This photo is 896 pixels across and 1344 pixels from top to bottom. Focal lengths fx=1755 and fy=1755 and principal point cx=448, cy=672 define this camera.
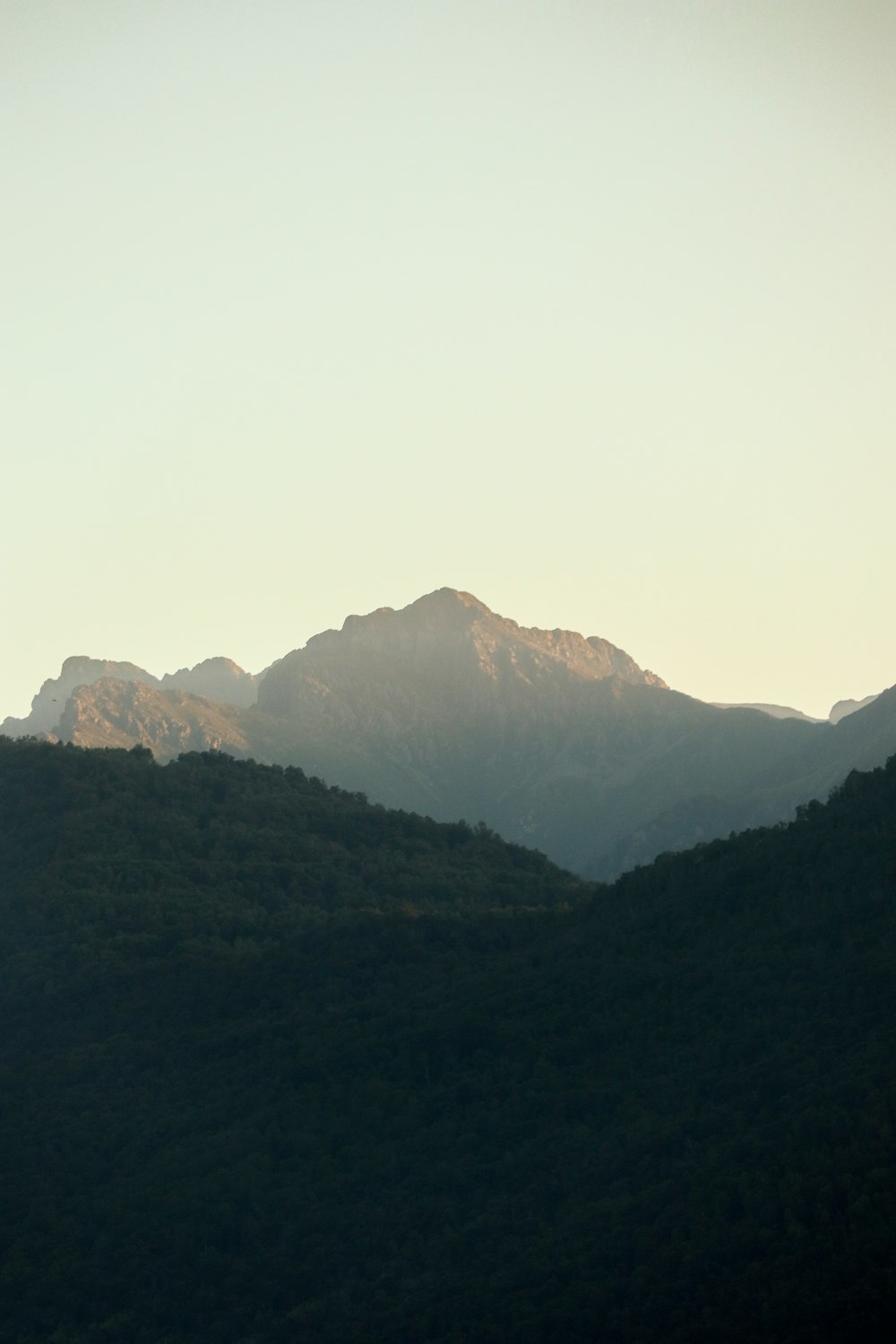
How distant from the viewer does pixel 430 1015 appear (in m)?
90.0

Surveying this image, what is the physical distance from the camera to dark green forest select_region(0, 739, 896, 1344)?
58812 millimetres

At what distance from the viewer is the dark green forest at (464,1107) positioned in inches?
2315

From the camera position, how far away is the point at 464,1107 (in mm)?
80875

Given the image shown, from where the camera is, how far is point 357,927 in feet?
341

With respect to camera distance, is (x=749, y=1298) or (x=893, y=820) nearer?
(x=749, y=1298)

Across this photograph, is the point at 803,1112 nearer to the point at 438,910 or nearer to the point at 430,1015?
the point at 430,1015

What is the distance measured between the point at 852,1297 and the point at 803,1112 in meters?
13.7

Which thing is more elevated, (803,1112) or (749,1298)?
(803,1112)

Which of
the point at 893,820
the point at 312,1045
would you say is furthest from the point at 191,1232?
the point at 893,820

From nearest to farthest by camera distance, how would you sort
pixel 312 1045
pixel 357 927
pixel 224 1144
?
pixel 224 1144, pixel 312 1045, pixel 357 927

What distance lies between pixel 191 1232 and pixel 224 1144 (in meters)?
7.00

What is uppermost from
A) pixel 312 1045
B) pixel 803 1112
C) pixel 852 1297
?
pixel 312 1045

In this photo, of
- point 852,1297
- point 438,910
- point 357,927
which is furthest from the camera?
point 438,910

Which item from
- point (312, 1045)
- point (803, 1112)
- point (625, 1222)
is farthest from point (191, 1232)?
point (803, 1112)
